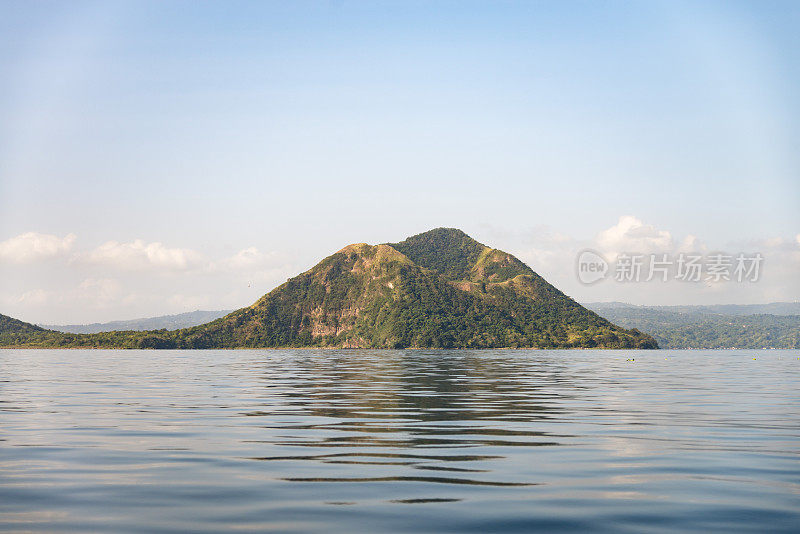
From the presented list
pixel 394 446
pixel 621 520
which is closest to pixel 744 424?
pixel 394 446

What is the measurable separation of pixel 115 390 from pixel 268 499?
43.1 m

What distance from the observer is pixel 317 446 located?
2472 cm

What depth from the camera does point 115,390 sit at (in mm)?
55250

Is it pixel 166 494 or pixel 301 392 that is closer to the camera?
pixel 166 494

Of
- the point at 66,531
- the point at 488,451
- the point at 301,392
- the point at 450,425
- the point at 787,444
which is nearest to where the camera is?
the point at 66,531

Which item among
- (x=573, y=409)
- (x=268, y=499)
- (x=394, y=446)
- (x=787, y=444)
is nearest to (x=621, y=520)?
(x=268, y=499)

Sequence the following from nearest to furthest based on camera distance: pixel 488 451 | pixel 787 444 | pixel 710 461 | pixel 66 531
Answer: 1. pixel 66 531
2. pixel 710 461
3. pixel 488 451
4. pixel 787 444

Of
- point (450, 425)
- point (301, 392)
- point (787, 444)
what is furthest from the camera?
point (301, 392)

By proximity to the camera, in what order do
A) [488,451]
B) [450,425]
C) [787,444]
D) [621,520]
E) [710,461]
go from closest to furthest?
1. [621,520]
2. [710,461]
3. [488,451]
4. [787,444]
5. [450,425]

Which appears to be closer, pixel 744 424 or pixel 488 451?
pixel 488 451

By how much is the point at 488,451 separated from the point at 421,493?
729 cm

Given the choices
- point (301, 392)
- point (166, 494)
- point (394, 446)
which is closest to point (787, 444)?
point (394, 446)

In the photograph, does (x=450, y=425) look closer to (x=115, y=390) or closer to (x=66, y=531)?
(x=66, y=531)

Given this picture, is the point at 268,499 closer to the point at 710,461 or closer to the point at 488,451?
the point at 488,451
